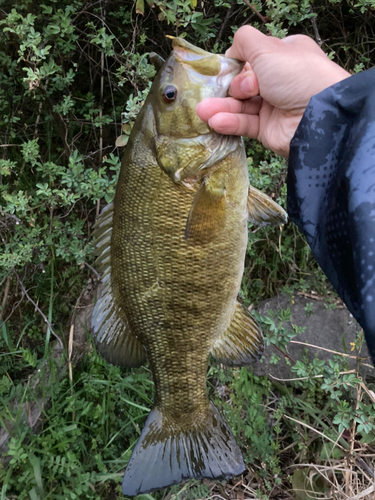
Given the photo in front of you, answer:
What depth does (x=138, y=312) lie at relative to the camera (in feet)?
4.99

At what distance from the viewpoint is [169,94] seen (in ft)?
4.30

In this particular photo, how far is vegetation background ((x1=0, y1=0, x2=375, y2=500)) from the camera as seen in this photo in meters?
2.06

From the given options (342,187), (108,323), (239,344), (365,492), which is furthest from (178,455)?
(342,187)

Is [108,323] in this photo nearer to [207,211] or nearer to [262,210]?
[207,211]

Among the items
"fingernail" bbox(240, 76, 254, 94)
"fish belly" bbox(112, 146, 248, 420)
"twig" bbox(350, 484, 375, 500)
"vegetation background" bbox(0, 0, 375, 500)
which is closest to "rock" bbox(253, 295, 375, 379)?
"vegetation background" bbox(0, 0, 375, 500)

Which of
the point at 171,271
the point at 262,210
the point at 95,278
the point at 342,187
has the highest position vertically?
the point at 342,187

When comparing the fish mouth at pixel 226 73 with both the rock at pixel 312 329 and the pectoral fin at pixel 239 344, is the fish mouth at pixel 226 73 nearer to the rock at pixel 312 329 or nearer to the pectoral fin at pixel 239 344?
the pectoral fin at pixel 239 344

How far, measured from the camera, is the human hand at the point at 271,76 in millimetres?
1271

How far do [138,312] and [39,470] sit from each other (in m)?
1.39

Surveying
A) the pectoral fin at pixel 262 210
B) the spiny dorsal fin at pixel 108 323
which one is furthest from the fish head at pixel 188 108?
the spiny dorsal fin at pixel 108 323

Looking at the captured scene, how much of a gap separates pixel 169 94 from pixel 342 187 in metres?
0.70

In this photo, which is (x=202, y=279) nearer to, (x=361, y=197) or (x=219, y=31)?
(x=361, y=197)

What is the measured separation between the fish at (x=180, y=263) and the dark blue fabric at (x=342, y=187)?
0.92 feet

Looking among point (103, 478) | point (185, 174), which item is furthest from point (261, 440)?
point (185, 174)
